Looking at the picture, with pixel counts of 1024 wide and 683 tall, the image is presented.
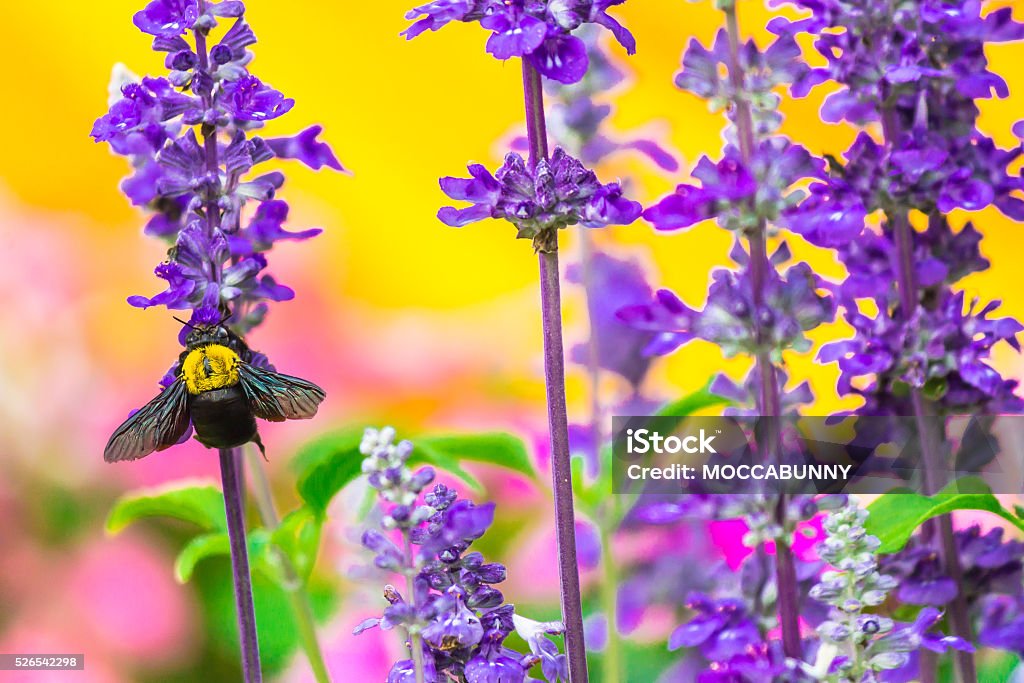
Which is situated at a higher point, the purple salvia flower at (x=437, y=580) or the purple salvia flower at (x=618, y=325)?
the purple salvia flower at (x=618, y=325)

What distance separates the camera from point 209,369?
738mm

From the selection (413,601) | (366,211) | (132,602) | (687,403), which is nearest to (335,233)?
(366,211)

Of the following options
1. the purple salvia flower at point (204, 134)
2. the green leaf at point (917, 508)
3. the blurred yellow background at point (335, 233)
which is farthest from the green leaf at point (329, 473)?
the blurred yellow background at point (335, 233)

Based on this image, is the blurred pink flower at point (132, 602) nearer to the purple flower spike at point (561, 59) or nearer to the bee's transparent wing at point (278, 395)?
the bee's transparent wing at point (278, 395)

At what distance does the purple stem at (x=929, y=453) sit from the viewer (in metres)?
0.83

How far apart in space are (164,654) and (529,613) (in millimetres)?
489

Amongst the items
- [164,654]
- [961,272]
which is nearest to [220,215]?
[961,272]

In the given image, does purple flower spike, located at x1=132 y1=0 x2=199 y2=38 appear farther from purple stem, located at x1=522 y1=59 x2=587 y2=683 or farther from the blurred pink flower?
the blurred pink flower

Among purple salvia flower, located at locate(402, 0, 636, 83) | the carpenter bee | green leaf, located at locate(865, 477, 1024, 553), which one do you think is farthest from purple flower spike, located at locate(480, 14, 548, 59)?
green leaf, located at locate(865, 477, 1024, 553)

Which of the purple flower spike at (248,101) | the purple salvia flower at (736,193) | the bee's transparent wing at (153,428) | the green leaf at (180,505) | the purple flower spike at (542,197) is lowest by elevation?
the green leaf at (180,505)

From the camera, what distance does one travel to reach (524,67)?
654 millimetres

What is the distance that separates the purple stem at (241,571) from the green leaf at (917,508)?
414 mm

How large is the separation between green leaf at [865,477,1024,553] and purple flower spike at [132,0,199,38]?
0.56 m

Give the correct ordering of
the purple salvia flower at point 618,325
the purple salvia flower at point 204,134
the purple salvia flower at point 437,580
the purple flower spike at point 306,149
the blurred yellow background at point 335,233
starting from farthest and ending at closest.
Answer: the blurred yellow background at point 335,233, the purple salvia flower at point 618,325, the purple flower spike at point 306,149, the purple salvia flower at point 204,134, the purple salvia flower at point 437,580
